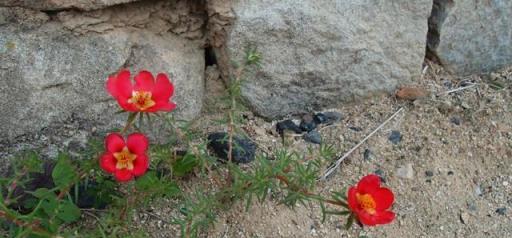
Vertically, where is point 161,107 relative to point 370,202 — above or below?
above

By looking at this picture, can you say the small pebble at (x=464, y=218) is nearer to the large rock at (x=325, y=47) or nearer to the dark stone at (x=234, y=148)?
the large rock at (x=325, y=47)

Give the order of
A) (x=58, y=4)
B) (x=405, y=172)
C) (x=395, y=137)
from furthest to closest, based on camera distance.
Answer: (x=395, y=137) < (x=405, y=172) < (x=58, y=4)

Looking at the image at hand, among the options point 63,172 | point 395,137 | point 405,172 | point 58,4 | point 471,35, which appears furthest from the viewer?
point 471,35

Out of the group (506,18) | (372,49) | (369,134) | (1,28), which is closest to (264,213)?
(369,134)

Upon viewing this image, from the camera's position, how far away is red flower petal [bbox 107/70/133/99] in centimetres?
185

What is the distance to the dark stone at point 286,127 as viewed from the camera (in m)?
2.54

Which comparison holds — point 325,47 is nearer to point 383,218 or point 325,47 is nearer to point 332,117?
point 332,117

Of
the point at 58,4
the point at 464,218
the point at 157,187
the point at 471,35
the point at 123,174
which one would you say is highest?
the point at 58,4

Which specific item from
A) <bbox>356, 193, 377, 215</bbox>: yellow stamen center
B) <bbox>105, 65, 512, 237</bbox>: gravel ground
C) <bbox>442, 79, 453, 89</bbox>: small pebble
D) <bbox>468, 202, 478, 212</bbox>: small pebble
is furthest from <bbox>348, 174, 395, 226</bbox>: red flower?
<bbox>442, 79, 453, 89</bbox>: small pebble

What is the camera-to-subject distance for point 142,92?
1891mm

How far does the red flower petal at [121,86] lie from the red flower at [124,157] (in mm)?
98

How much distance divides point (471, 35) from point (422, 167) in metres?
0.58

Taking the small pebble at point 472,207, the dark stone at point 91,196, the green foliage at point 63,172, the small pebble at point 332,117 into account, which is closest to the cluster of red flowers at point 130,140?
the green foliage at point 63,172

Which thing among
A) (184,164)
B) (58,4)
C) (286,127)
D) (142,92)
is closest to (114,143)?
(142,92)
